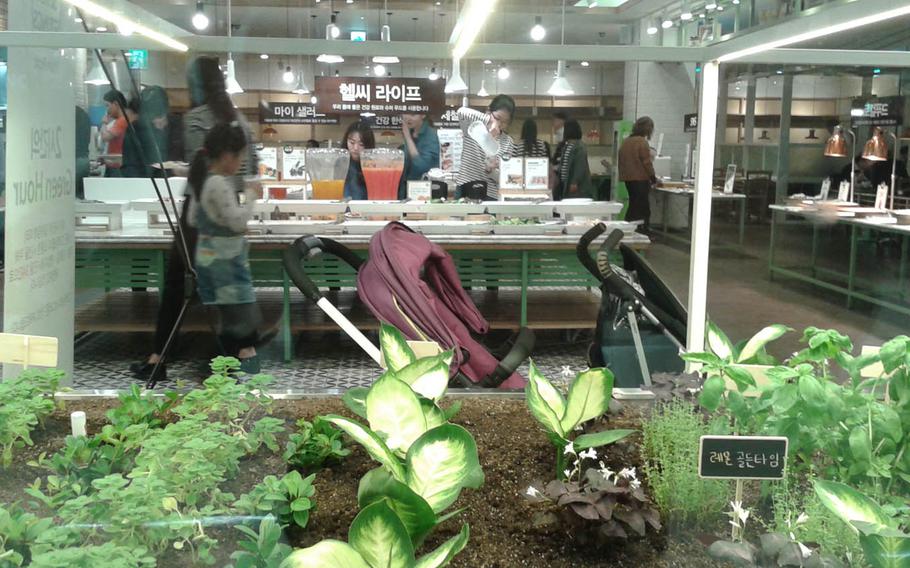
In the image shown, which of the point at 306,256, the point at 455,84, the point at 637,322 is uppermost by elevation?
the point at 455,84

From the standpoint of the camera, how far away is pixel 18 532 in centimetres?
109

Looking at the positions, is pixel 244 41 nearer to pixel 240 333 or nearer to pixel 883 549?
pixel 883 549

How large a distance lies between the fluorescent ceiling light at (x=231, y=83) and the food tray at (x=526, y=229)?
1.46m

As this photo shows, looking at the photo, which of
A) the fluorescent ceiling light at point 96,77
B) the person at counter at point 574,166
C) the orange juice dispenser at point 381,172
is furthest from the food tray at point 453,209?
the fluorescent ceiling light at point 96,77

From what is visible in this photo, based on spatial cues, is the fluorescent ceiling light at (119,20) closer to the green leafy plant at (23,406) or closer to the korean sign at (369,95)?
the green leafy plant at (23,406)

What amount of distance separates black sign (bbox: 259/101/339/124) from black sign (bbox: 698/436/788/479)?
12.9ft

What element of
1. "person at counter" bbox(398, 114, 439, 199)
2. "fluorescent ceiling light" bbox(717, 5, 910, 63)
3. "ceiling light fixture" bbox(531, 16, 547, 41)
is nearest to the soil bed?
"fluorescent ceiling light" bbox(717, 5, 910, 63)

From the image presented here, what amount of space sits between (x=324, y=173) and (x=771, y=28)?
11.5ft

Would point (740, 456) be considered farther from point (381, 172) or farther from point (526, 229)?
point (381, 172)

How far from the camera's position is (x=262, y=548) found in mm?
1100

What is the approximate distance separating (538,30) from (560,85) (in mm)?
617

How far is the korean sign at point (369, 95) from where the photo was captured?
220 inches

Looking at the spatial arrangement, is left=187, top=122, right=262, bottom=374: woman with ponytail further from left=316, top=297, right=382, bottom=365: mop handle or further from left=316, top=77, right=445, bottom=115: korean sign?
left=316, top=77, right=445, bottom=115: korean sign

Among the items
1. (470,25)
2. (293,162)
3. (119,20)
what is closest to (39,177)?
(119,20)
